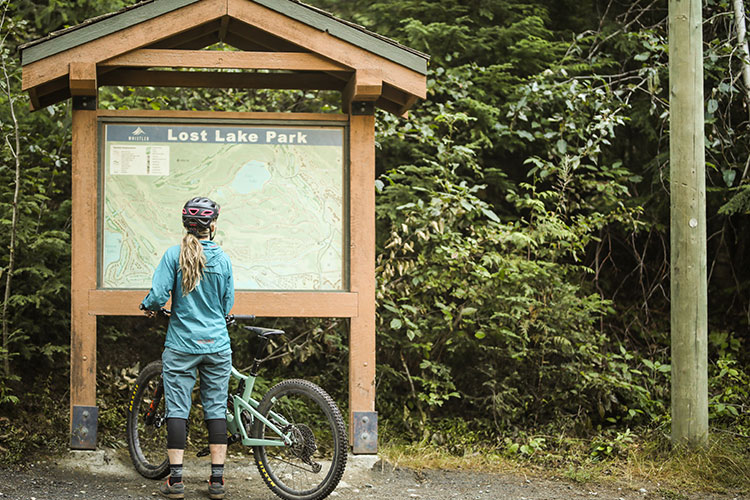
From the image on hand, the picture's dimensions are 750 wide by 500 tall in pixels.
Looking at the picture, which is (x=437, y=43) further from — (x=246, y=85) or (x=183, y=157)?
(x=183, y=157)

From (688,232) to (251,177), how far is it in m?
3.60

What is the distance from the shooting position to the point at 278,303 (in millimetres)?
5664

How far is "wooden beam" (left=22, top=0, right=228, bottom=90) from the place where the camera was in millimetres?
5371

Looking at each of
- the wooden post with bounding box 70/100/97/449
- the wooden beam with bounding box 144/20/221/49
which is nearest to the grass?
the wooden post with bounding box 70/100/97/449

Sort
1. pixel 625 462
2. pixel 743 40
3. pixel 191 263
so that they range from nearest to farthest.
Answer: pixel 191 263, pixel 625 462, pixel 743 40

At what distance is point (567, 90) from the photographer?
778cm

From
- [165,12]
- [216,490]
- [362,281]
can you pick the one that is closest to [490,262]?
[362,281]

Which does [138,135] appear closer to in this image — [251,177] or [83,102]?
[83,102]

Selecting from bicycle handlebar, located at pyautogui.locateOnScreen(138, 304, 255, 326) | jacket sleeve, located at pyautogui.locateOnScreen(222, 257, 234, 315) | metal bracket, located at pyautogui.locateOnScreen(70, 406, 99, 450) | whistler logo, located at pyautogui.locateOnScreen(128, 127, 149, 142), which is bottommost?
metal bracket, located at pyautogui.locateOnScreen(70, 406, 99, 450)

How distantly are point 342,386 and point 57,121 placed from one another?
4257 millimetres

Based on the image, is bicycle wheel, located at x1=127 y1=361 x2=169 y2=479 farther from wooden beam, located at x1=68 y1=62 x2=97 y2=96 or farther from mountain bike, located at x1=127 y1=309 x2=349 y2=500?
wooden beam, located at x1=68 y1=62 x2=97 y2=96

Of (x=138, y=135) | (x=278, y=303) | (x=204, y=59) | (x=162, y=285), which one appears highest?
(x=204, y=59)

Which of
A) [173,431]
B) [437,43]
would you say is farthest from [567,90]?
[173,431]

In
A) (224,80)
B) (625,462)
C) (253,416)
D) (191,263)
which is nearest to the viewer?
(191,263)
